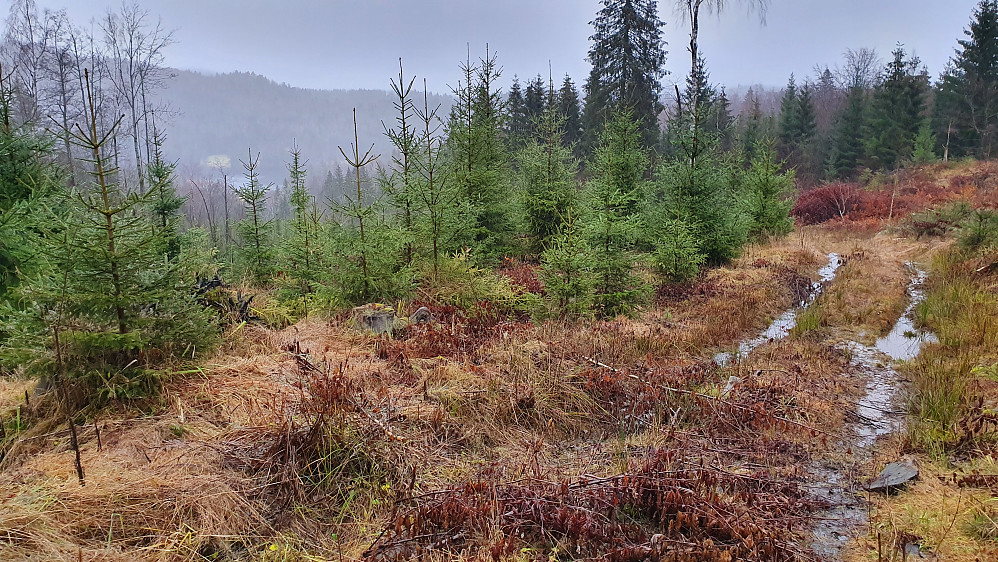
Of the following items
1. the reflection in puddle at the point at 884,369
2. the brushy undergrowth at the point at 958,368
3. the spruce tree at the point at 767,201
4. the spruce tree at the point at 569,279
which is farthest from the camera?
the spruce tree at the point at 767,201

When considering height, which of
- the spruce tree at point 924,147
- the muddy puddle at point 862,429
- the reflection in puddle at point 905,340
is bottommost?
the muddy puddle at point 862,429

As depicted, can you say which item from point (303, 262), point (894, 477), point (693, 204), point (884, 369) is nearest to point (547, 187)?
point (693, 204)

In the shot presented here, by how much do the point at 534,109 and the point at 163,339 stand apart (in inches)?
1367

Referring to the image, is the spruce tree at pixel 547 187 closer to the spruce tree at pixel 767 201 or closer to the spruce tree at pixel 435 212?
the spruce tree at pixel 435 212

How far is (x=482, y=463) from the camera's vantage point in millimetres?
4082

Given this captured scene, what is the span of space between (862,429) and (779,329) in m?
3.88

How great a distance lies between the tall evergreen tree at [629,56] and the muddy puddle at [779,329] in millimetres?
14785

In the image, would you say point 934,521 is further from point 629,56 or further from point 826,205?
point 826,205

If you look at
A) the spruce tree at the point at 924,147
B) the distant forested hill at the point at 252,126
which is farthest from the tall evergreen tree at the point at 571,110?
the distant forested hill at the point at 252,126

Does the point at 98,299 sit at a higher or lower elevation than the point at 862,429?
higher

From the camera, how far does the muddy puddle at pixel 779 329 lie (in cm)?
732

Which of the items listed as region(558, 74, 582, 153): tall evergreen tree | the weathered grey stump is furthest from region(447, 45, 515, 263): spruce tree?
region(558, 74, 582, 153): tall evergreen tree

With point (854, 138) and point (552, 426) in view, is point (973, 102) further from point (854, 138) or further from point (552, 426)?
point (552, 426)

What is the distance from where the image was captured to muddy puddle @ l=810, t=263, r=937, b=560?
11.6 ft
